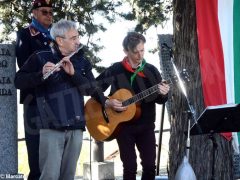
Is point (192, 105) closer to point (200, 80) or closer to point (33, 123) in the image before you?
point (200, 80)

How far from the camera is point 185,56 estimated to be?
6.92m

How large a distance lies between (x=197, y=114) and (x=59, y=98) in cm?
218

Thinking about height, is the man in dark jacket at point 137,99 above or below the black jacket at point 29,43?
below

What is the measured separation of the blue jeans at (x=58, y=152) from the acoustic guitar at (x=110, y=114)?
1.24 m

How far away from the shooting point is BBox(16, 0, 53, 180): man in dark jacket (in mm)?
6102

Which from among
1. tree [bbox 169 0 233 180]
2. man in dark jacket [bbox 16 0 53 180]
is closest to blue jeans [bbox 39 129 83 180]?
man in dark jacket [bbox 16 0 53 180]

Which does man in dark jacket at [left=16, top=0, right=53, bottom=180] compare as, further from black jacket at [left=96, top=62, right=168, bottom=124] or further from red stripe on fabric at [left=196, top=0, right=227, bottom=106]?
red stripe on fabric at [left=196, top=0, right=227, bottom=106]

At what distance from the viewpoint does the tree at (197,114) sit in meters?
6.88

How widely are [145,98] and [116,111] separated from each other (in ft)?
1.48

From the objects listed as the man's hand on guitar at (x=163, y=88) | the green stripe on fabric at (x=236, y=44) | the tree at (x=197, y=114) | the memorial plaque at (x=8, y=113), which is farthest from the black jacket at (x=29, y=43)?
the green stripe on fabric at (x=236, y=44)

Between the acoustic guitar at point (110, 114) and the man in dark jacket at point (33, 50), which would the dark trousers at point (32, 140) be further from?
the acoustic guitar at point (110, 114)

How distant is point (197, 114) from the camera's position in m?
6.86

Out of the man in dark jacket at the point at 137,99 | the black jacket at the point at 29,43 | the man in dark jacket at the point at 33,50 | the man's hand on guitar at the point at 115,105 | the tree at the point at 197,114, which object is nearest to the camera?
the man in dark jacket at the point at 33,50

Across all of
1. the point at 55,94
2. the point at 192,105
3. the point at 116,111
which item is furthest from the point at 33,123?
the point at 192,105
